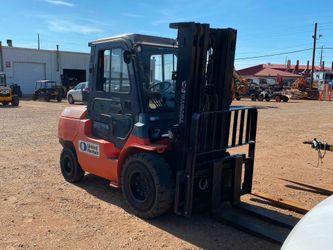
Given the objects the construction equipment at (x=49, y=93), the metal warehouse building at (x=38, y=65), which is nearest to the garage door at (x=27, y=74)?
the metal warehouse building at (x=38, y=65)

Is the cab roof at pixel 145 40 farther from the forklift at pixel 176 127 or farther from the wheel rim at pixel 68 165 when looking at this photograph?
the wheel rim at pixel 68 165

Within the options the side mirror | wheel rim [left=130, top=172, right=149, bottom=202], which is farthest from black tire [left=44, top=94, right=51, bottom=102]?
wheel rim [left=130, top=172, right=149, bottom=202]

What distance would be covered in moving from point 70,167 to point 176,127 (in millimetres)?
2858

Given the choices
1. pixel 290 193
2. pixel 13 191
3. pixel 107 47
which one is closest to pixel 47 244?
pixel 13 191

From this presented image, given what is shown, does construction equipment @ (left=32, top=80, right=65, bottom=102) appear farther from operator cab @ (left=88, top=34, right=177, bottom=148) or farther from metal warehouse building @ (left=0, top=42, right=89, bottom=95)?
operator cab @ (left=88, top=34, right=177, bottom=148)

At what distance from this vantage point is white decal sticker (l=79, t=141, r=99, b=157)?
6089 mm

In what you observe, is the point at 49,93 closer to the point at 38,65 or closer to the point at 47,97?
the point at 47,97

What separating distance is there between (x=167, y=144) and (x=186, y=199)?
0.79 meters

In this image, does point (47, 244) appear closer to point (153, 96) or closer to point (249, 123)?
point (153, 96)

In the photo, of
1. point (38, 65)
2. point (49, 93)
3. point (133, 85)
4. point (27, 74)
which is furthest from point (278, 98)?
point (133, 85)

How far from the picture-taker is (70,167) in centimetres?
705

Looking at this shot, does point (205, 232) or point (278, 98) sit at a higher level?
point (278, 98)

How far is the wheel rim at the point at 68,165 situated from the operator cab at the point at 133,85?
1.12m

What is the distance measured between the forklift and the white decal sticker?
31 mm
